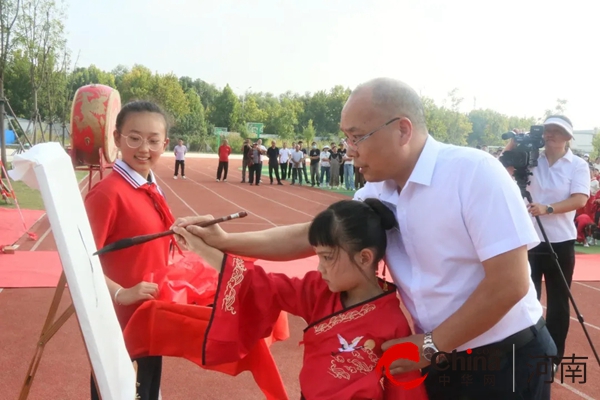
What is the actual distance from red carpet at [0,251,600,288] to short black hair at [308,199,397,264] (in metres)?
4.17

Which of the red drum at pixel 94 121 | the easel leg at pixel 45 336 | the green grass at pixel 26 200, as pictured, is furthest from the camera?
the green grass at pixel 26 200

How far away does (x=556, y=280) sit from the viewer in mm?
3828

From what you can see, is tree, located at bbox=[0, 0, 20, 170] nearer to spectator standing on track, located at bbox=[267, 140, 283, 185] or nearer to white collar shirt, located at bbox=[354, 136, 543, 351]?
spectator standing on track, located at bbox=[267, 140, 283, 185]

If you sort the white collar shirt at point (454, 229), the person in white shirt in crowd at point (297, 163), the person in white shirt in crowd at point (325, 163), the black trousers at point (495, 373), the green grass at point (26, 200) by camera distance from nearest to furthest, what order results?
the white collar shirt at point (454, 229) < the black trousers at point (495, 373) < the green grass at point (26, 200) < the person in white shirt in crowd at point (325, 163) < the person in white shirt in crowd at point (297, 163)

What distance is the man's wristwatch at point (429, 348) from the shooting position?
1599 millimetres

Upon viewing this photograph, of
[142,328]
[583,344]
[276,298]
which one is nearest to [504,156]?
[583,344]

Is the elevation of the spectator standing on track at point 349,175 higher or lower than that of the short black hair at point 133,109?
lower

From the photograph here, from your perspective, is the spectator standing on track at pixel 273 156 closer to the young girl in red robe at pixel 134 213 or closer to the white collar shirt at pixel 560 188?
the white collar shirt at pixel 560 188

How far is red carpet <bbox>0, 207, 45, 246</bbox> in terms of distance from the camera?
777cm

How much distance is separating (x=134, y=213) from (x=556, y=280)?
9.92ft

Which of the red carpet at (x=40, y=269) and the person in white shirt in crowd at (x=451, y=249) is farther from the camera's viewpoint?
the red carpet at (x=40, y=269)

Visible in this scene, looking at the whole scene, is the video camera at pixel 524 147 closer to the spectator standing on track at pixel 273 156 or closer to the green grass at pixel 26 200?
the green grass at pixel 26 200

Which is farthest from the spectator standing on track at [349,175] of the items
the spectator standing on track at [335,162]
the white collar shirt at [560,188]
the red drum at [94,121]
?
the white collar shirt at [560,188]

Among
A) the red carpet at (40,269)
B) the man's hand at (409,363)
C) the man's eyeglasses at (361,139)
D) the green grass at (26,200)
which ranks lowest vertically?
the green grass at (26,200)
